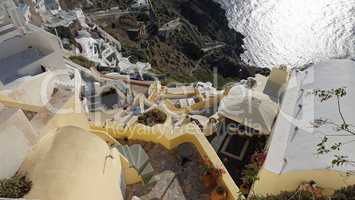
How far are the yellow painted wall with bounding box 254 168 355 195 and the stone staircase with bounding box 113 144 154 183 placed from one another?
2696 millimetres

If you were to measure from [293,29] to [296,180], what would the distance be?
3739cm

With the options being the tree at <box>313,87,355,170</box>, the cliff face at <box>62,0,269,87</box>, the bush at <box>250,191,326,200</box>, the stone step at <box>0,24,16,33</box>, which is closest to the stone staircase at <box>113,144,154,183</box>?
the bush at <box>250,191,326,200</box>

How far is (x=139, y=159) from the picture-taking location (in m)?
11.0

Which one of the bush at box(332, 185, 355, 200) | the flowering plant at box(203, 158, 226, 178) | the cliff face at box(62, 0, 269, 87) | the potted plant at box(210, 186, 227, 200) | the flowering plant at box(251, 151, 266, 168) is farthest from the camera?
the cliff face at box(62, 0, 269, 87)

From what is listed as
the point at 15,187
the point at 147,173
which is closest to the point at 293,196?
the point at 147,173

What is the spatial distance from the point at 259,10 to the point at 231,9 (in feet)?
14.2

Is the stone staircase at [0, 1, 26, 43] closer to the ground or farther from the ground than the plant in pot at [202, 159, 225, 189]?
farther from the ground

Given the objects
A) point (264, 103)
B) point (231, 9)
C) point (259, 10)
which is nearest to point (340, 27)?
point (259, 10)

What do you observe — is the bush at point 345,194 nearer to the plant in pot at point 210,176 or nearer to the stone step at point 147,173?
the plant in pot at point 210,176

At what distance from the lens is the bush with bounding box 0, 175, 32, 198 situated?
24.9 ft

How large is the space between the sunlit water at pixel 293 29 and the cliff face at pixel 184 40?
1.65 meters

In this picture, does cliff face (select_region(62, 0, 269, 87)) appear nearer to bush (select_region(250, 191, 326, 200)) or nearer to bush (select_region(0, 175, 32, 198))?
bush (select_region(250, 191, 326, 200))

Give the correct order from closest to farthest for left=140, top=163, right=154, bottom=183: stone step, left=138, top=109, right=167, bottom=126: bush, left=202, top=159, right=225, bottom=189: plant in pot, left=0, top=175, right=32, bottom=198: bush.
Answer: left=0, top=175, right=32, bottom=198: bush → left=202, top=159, right=225, bottom=189: plant in pot → left=140, top=163, right=154, bottom=183: stone step → left=138, top=109, right=167, bottom=126: bush

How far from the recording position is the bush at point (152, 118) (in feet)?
43.4
